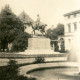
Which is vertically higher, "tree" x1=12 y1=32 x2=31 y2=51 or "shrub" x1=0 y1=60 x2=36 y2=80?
"tree" x1=12 y1=32 x2=31 y2=51

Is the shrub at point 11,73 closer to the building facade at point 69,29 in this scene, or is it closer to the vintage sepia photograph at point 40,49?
the vintage sepia photograph at point 40,49

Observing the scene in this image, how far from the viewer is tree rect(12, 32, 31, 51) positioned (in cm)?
986

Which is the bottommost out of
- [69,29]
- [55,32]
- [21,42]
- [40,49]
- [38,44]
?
[40,49]

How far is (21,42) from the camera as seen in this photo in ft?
33.1

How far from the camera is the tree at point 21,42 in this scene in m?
9.86

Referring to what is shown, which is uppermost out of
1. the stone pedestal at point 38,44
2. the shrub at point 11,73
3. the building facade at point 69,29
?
the building facade at point 69,29

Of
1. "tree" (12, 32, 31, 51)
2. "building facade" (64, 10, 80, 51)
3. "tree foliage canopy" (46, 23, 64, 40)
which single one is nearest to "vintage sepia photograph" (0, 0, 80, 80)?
"tree" (12, 32, 31, 51)

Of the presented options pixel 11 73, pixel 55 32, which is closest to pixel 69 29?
pixel 55 32

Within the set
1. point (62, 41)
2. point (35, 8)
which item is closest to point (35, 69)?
point (35, 8)

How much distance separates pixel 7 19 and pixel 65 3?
5.53 m

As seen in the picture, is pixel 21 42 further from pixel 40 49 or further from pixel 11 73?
pixel 11 73

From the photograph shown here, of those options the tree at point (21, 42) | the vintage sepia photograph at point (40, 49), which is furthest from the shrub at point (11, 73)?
the tree at point (21, 42)

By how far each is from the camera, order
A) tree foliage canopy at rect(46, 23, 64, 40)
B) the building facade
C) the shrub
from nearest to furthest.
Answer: the shrub
the building facade
tree foliage canopy at rect(46, 23, 64, 40)

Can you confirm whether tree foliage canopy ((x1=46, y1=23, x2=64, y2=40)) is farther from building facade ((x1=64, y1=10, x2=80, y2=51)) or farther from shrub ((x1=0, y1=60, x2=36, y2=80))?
shrub ((x1=0, y1=60, x2=36, y2=80))
